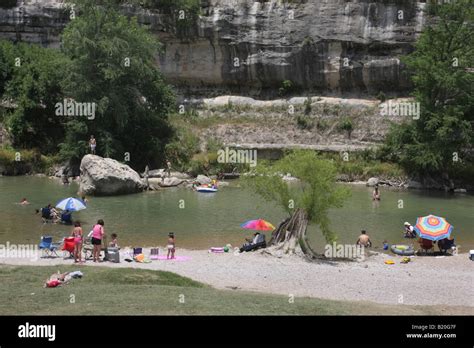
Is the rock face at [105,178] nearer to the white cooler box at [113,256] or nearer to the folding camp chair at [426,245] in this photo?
the white cooler box at [113,256]

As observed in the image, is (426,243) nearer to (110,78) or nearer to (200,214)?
(200,214)

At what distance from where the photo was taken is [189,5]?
55.8 metres

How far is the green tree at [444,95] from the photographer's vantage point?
41.7m

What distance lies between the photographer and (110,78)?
1719 inches

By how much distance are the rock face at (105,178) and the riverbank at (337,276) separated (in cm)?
1552

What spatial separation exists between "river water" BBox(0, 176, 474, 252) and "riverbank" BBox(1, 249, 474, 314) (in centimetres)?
325

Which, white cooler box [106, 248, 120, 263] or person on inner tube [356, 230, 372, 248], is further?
person on inner tube [356, 230, 372, 248]

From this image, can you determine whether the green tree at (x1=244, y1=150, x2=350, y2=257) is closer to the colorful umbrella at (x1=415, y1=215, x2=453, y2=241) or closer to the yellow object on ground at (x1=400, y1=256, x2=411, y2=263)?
the yellow object on ground at (x1=400, y1=256, x2=411, y2=263)

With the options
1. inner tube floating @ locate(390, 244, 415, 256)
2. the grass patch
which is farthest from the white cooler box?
inner tube floating @ locate(390, 244, 415, 256)

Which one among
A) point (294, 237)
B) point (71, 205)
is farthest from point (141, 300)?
point (71, 205)

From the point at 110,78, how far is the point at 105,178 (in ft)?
32.3

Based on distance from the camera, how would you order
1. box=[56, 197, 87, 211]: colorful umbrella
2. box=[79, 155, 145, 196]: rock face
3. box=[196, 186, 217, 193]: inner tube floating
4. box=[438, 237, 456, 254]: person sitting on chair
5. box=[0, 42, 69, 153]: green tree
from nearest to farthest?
box=[438, 237, 456, 254]: person sitting on chair → box=[56, 197, 87, 211]: colorful umbrella → box=[79, 155, 145, 196]: rock face → box=[196, 186, 217, 193]: inner tube floating → box=[0, 42, 69, 153]: green tree

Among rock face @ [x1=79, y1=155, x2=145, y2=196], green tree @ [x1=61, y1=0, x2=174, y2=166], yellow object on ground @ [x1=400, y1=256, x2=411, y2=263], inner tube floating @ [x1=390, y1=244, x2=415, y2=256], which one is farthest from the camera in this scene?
green tree @ [x1=61, y1=0, x2=174, y2=166]

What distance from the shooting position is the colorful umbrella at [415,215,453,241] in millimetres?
23812
